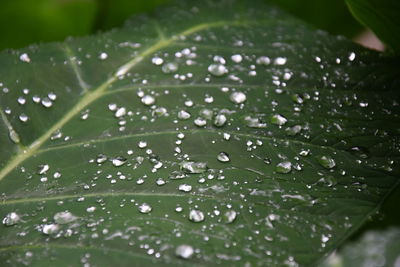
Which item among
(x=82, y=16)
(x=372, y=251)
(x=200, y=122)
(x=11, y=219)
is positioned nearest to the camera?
(x=11, y=219)

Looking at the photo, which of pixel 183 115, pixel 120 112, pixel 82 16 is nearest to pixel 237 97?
pixel 183 115

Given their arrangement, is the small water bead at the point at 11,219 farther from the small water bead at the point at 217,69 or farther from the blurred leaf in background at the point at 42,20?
the blurred leaf in background at the point at 42,20

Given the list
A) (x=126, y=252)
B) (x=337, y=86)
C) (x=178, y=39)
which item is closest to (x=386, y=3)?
(x=337, y=86)

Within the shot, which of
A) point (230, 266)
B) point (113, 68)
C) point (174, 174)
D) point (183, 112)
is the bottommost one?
point (230, 266)

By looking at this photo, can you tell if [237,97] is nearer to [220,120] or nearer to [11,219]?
[220,120]

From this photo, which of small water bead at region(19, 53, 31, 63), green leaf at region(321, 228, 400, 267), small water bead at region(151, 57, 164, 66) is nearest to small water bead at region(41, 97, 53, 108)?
small water bead at region(19, 53, 31, 63)

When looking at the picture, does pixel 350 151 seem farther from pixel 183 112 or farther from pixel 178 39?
pixel 178 39

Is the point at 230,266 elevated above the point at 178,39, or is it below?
below

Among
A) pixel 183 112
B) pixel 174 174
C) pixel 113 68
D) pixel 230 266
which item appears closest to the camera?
pixel 230 266
